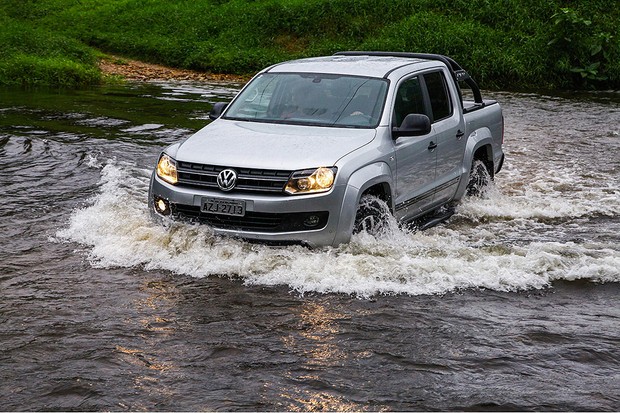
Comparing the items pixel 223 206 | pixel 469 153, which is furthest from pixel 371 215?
pixel 469 153

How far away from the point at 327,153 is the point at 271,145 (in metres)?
0.51

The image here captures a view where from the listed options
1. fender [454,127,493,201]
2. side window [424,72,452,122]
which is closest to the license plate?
side window [424,72,452,122]

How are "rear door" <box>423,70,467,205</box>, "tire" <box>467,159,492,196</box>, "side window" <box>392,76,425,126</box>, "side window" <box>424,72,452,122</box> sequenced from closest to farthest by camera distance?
1. "side window" <box>392,76,425,126</box>
2. "rear door" <box>423,70,467,205</box>
3. "side window" <box>424,72,452,122</box>
4. "tire" <box>467,159,492,196</box>

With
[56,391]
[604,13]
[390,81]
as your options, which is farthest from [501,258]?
[604,13]

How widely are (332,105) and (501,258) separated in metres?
2.13

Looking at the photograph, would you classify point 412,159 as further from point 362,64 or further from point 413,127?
point 362,64

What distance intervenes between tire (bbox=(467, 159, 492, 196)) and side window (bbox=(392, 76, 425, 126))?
1.72 meters

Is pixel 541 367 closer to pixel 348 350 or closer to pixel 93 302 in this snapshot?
pixel 348 350

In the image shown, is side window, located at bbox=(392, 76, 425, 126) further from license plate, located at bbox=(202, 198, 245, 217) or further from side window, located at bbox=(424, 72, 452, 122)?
license plate, located at bbox=(202, 198, 245, 217)

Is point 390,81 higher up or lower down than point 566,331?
higher up

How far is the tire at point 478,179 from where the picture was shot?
11.1 meters

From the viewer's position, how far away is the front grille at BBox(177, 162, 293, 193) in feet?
25.7

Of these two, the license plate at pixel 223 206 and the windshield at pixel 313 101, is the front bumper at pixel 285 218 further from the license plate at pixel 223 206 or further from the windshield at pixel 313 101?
the windshield at pixel 313 101

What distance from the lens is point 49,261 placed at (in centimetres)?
855
